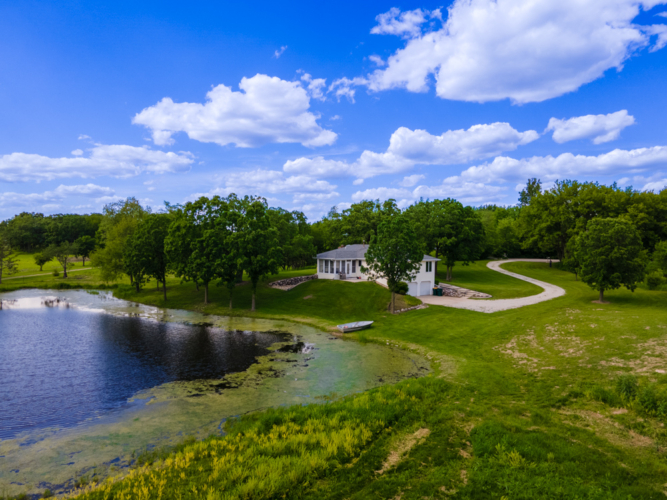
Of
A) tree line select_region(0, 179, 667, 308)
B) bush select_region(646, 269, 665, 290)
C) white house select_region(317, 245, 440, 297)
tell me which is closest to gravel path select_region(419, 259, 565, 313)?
tree line select_region(0, 179, 667, 308)

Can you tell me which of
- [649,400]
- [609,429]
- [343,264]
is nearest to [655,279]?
[649,400]

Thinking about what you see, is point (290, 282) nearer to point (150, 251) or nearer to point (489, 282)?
point (150, 251)

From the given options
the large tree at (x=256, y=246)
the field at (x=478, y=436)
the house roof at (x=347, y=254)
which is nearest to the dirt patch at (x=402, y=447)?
the field at (x=478, y=436)

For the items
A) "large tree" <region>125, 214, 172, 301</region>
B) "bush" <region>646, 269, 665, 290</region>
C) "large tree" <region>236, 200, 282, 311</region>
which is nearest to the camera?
"bush" <region>646, 269, 665, 290</region>

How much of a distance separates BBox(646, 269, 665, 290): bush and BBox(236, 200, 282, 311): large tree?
45.4m

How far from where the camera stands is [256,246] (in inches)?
1875

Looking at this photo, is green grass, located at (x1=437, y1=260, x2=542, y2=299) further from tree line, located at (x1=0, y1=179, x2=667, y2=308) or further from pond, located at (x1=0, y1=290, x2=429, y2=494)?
Result: pond, located at (x1=0, y1=290, x2=429, y2=494)

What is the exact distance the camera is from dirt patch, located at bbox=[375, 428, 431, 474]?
41.0 feet

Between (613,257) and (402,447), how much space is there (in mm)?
34133

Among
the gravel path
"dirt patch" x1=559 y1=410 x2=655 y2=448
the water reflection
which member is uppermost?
the gravel path

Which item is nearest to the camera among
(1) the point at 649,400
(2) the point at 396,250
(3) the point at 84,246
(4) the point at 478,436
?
(4) the point at 478,436

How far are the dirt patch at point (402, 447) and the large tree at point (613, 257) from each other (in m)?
32.5

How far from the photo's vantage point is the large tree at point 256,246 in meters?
46.8

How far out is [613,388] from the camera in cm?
1794
